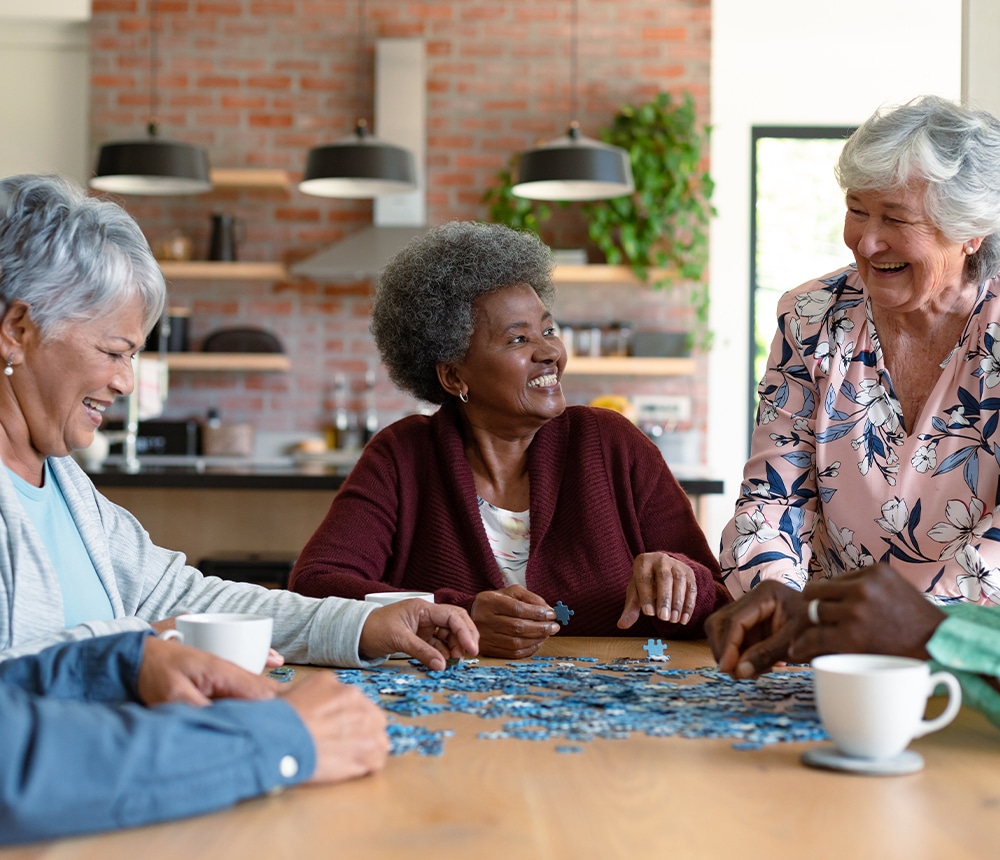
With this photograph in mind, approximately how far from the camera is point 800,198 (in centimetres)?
756

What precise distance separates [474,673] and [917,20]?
259 inches

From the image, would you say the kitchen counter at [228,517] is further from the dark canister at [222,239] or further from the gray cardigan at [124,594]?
the dark canister at [222,239]

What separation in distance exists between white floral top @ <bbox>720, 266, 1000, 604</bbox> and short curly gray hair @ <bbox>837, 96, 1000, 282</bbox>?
0.58 ft

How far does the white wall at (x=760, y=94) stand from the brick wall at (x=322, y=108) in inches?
19.0

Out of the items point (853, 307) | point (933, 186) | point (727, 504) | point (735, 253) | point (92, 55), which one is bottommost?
point (727, 504)

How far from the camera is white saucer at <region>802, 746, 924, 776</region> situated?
1100 millimetres

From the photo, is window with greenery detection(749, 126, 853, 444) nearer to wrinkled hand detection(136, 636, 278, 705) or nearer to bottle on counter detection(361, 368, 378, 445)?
bottle on counter detection(361, 368, 378, 445)

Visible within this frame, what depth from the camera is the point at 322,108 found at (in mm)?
6953

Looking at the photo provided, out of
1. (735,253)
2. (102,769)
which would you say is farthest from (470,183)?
(102,769)

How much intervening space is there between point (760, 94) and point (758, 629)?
655cm

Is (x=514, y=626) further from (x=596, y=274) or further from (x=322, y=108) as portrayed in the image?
(x=322, y=108)

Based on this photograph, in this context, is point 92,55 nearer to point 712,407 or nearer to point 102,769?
point 712,407

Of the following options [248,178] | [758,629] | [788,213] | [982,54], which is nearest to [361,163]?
[248,178]

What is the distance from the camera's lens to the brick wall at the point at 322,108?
688 cm
